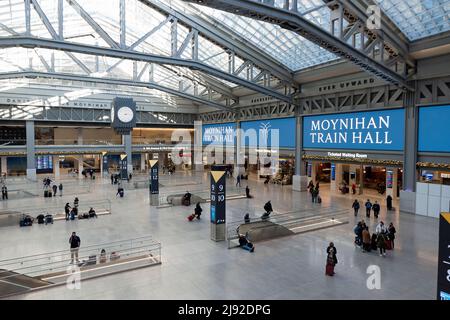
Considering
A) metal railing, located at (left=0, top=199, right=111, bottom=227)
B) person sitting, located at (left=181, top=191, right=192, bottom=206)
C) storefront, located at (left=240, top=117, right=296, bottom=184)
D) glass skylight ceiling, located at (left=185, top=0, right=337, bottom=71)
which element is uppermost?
glass skylight ceiling, located at (left=185, top=0, right=337, bottom=71)

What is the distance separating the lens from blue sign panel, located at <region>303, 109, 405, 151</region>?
77.4ft

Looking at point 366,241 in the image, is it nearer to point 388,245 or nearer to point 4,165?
point 388,245

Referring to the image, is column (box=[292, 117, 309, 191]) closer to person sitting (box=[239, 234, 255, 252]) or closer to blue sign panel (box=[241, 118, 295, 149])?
blue sign panel (box=[241, 118, 295, 149])

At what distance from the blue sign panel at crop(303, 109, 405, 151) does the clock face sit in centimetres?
1581

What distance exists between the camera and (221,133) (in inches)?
1807

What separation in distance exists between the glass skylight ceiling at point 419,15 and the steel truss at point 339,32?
1197mm

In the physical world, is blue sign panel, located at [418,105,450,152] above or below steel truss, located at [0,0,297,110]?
below

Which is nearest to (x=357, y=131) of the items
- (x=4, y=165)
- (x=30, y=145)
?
(x=30, y=145)

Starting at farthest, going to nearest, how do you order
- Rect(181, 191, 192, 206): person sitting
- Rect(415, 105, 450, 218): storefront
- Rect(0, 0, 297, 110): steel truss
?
Rect(181, 191, 192, 206): person sitting, Rect(415, 105, 450, 218): storefront, Rect(0, 0, 297, 110): steel truss

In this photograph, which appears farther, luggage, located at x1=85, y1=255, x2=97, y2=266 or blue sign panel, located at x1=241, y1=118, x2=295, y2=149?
blue sign panel, located at x1=241, y1=118, x2=295, y2=149

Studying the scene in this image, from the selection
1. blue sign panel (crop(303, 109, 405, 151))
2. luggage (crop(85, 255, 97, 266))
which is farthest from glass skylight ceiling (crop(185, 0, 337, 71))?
luggage (crop(85, 255, 97, 266))

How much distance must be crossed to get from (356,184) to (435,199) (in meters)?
11.1

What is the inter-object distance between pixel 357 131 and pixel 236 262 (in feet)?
58.6

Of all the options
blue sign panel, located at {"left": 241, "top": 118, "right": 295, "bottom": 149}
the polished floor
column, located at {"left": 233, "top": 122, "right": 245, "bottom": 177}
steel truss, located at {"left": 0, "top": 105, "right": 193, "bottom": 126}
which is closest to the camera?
the polished floor
